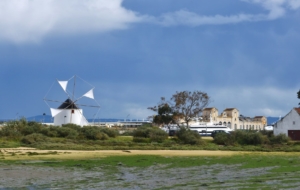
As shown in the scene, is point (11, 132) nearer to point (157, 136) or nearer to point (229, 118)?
point (157, 136)

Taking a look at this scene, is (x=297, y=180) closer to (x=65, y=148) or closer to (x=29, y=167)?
(x=29, y=167)

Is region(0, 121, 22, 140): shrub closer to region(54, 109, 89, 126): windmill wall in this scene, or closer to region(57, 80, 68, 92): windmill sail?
region(54, 109, 89, 126): windmill wall

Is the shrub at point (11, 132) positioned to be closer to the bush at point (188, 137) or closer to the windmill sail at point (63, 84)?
the bush at point (188, 137)

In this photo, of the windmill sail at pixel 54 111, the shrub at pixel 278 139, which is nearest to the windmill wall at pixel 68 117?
the windmill sail at pixel 54 111

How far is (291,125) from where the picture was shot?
81.5m

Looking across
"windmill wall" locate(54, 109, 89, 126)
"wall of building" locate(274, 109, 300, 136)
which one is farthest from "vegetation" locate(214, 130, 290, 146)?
"windmill wall" locate(54, 109, 89, 126)

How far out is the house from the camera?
80875 millimetres

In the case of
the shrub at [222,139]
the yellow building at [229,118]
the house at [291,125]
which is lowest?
the shrub at [222,139]

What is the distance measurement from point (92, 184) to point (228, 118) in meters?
121

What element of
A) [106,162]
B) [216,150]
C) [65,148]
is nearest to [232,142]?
[216,150]

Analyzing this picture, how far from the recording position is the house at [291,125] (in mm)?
80875

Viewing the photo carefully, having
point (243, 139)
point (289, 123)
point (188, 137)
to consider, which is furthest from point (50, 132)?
point (289, 123)

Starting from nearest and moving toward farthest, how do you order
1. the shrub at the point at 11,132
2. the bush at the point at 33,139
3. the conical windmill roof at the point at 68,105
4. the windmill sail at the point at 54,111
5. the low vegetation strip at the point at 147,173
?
the low vegetation strip at the point at 147,173 < the bush at the point at 33,139 < the shrub at the point at 11,132 < the windmill sail at the point at 54,111 < the conical windmill roof at the point at 68,105

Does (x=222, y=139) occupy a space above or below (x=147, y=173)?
above
